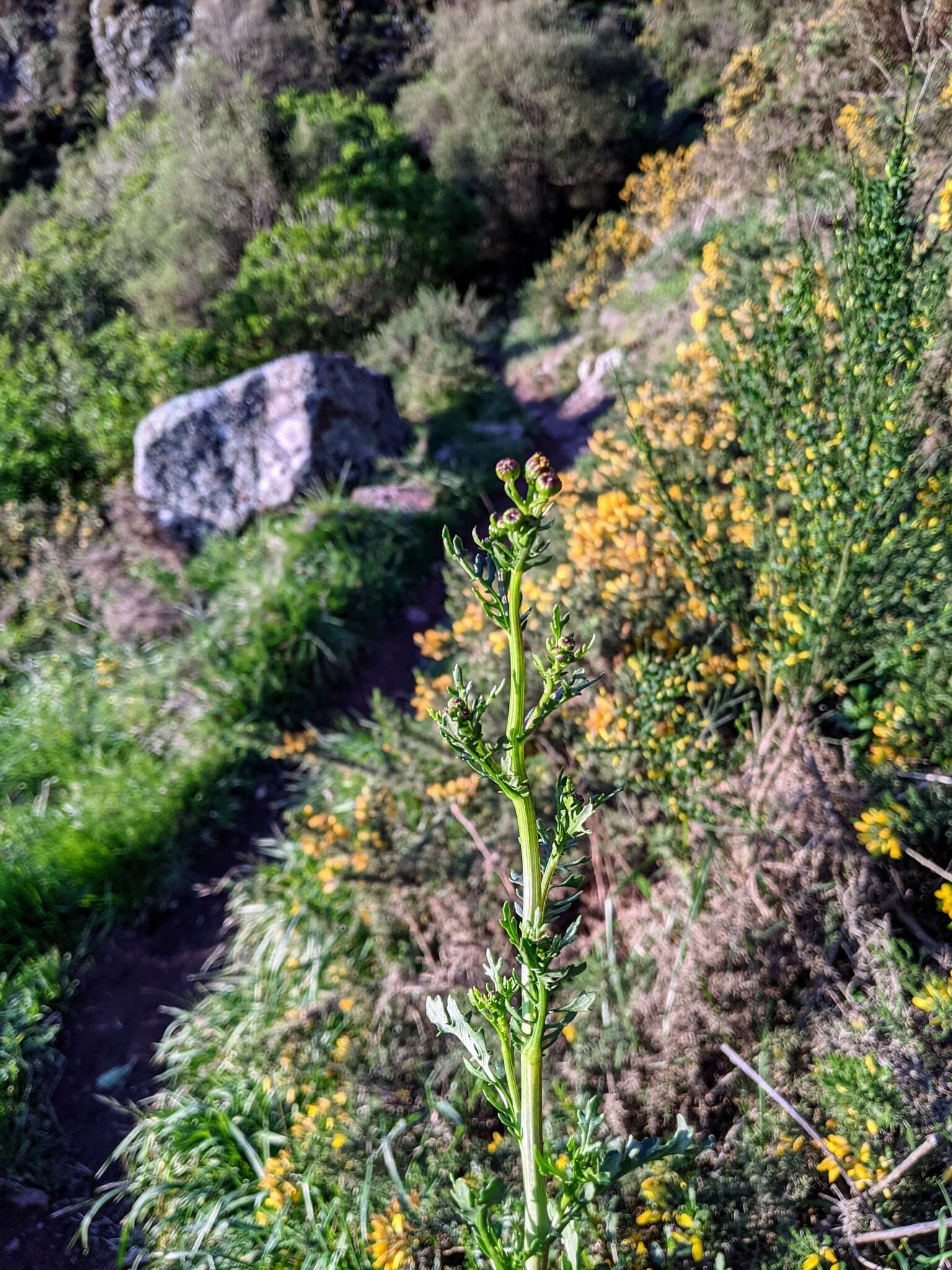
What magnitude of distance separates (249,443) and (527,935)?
508 cm

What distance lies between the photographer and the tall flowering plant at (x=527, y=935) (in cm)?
89

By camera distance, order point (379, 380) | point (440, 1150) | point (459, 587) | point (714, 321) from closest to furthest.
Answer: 1. point (440, 1150)
2. point (459, 587)
3. point (714, 321)
4. point (379, 380)

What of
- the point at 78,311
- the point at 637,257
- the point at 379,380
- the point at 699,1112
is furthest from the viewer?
the point at 78,311

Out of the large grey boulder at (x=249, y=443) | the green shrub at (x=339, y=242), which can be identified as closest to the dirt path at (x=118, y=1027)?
the large grey boulder at (x=249, y=443)

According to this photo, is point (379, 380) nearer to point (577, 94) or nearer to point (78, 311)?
point (78, 311)

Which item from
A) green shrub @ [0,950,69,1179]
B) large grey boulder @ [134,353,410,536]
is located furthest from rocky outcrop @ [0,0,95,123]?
green shrub @ [0,950,69,1179]

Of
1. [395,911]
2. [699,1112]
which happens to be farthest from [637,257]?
[699,1112]

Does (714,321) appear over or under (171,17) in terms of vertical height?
under

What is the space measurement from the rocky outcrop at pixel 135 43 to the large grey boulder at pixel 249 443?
11666 millimetres

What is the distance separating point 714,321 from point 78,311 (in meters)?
7.26

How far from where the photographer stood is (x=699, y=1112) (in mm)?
2006

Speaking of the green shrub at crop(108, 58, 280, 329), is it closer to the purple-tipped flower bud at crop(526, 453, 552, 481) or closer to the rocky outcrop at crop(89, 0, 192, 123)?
the rocky outcrop at crop(89, 0, 192, 123)

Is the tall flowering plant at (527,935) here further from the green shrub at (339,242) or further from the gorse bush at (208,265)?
the green shrub at (339,242)

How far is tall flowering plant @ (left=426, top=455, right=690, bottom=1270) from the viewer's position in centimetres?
89
